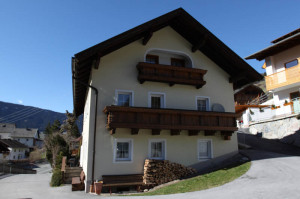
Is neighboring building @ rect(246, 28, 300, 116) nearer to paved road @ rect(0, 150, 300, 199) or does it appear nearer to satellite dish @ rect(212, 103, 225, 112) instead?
satellite dish @ rect(212, 103, 225, 112)

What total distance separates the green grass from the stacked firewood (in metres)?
0.74

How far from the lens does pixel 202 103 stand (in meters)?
14.7

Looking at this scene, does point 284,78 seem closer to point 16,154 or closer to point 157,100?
point 157,100

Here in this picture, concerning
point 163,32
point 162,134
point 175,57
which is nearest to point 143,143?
point 162,134

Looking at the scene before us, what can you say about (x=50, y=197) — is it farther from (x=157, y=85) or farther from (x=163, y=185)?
(x=157, y=85)

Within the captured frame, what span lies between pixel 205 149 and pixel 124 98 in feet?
19.1

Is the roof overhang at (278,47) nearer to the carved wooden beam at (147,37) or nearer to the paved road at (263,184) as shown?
the paved road at (263,184)

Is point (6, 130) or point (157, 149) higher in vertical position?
point (6, 130)

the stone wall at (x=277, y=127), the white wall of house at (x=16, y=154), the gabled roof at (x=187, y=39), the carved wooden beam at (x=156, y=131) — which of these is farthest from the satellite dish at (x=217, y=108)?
the white wall of house at (x=16, y=154)

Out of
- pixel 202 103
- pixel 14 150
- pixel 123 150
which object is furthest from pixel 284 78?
pixel 14 150

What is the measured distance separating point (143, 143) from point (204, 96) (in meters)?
5.03

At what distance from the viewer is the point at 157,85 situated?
13.6 meters

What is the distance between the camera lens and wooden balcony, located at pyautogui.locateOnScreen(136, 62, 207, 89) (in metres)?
12.8

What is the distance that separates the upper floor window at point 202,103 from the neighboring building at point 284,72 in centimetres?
849
